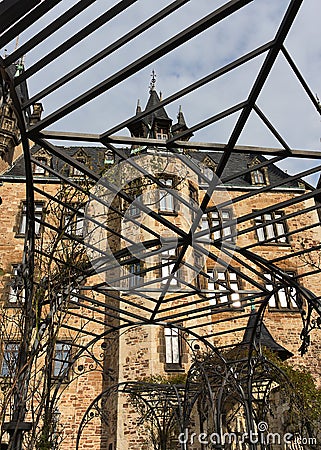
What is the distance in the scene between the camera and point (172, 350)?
40.0 feet

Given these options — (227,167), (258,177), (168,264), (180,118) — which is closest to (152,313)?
(168,264)

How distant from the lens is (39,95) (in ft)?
9.00

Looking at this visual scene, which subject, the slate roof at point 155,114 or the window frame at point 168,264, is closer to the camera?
the window frame at point 168,264

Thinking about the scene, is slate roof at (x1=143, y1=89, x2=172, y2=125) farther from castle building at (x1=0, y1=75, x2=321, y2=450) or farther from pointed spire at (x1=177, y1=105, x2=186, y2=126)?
pointed spire at (x1=177, y1=105, x2=186, y2=126)

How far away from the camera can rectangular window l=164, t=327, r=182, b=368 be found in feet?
39.2

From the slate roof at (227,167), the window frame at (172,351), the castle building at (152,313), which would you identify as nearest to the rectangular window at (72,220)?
the castle building at (152,313)

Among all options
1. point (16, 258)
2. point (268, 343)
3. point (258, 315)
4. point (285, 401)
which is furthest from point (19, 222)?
point (258, 315)

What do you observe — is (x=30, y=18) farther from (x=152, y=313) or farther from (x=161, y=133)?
(x=161, y=133)

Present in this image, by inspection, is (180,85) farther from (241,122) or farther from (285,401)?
(285,401)

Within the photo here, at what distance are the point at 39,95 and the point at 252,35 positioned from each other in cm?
143

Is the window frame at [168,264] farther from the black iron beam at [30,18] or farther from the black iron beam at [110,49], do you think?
the black iron beam at [30,18]

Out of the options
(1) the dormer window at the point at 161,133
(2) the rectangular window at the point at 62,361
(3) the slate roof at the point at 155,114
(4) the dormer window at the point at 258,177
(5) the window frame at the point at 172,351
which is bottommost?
(2) the rectangular window at the point at 62,361

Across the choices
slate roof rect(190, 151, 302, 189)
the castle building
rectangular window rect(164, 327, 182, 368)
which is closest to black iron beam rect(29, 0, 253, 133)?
the castle building

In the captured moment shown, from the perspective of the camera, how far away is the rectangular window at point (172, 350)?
39.2ft
